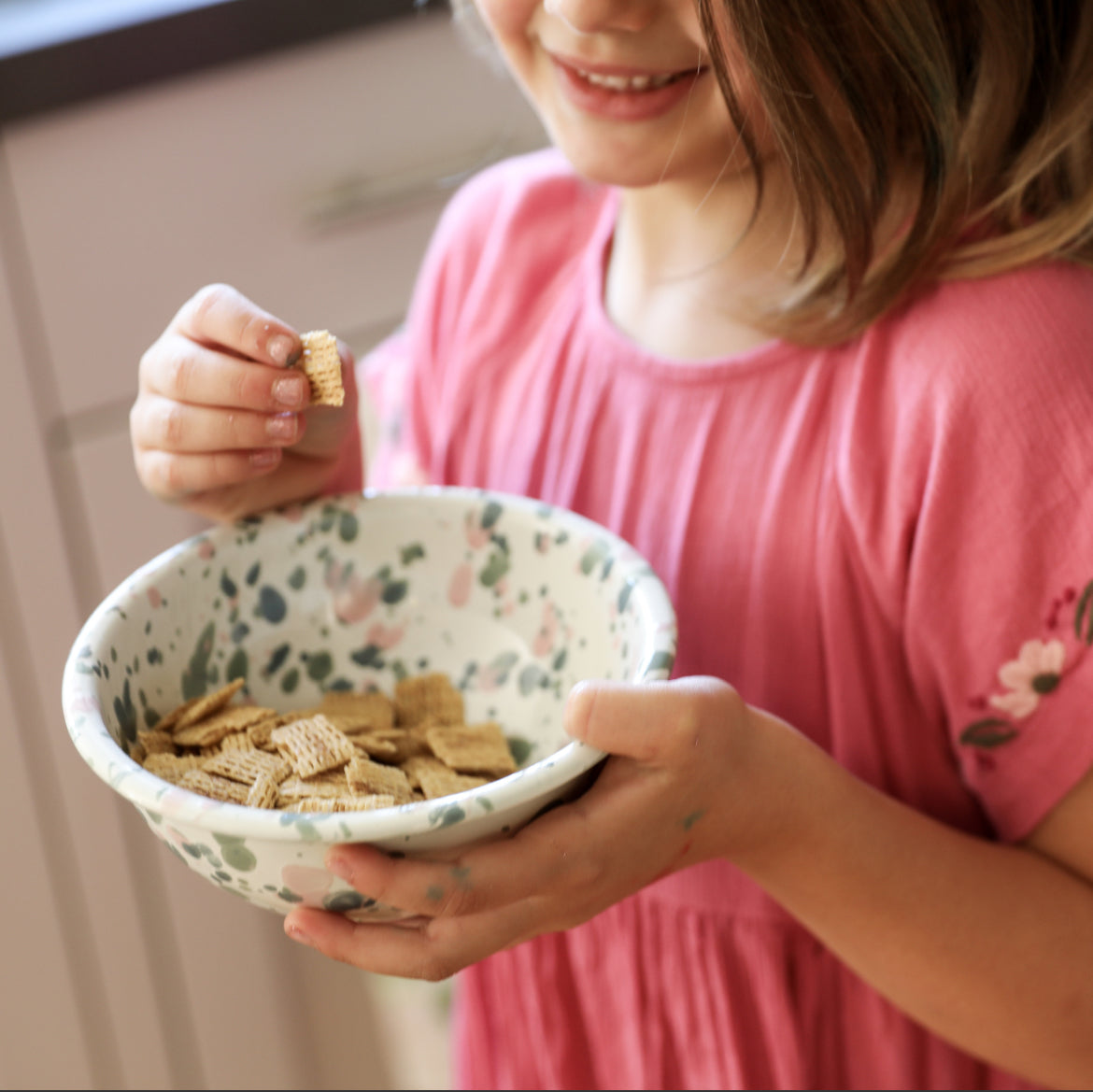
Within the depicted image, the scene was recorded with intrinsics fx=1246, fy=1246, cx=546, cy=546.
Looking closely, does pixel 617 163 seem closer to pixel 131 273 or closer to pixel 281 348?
pixel 281 348

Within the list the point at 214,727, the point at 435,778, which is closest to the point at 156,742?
the point at 214,727

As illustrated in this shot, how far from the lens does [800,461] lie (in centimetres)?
68

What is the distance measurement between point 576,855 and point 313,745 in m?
0.13

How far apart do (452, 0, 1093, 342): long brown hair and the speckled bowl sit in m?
0.20

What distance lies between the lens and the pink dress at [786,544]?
1.98ft

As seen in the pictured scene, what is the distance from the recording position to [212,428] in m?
0.61

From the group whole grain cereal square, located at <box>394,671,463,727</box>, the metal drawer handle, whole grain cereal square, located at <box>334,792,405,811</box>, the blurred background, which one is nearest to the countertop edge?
the blurred background

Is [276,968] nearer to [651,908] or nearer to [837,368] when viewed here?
[651,908]

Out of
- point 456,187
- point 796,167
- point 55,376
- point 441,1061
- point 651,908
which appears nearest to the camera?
point 796,167

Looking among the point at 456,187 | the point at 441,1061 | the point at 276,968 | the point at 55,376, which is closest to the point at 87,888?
the point at 276,968

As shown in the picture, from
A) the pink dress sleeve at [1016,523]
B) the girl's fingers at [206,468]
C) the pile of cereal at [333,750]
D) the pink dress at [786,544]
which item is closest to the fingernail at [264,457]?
the girl's fingers at [206,468]

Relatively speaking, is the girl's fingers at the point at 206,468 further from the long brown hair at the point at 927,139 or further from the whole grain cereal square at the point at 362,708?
the long brown hair at the point at 927,139

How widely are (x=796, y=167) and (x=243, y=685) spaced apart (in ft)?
1.26

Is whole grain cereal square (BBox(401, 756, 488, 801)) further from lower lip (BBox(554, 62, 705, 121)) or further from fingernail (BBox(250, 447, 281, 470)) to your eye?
lower lip (BBox(554, 62, 705, 121))
